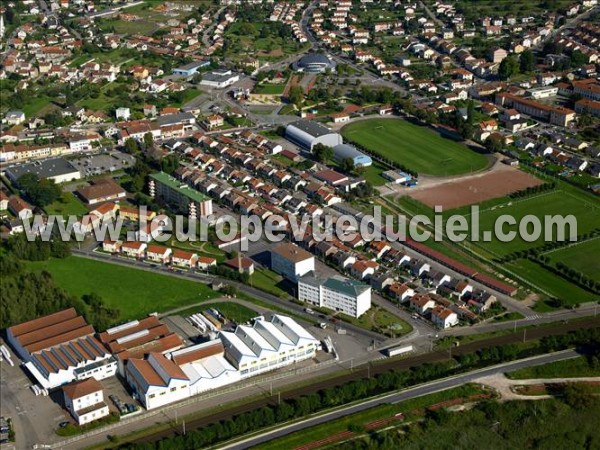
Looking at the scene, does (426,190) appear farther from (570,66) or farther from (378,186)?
(570,66)

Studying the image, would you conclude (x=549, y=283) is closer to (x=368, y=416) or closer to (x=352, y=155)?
(x=368, y=416)

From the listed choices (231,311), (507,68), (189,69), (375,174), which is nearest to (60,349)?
(231,311)

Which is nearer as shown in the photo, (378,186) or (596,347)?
(596,347)

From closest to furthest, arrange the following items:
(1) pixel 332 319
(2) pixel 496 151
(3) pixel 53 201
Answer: (1) pixel 332 319 < (3) pixel 53 201 < (2) pixel 496 151

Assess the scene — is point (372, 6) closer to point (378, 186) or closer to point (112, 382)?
point (378, 186)

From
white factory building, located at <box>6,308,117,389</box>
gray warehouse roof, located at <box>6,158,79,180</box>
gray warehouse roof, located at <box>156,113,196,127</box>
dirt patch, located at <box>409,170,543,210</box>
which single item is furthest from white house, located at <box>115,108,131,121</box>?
white factory building, located at <box>6,308,117,389</box>

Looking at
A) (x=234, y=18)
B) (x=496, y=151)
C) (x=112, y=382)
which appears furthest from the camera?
(x=234, y=18)

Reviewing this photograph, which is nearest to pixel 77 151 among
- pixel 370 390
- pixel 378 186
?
pixel 378 186

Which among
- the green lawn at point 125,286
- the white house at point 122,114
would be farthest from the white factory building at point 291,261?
the white house at point 122,114

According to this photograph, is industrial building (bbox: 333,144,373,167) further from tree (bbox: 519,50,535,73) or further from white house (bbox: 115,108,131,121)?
tree (bbox: 519,50,535,73)
